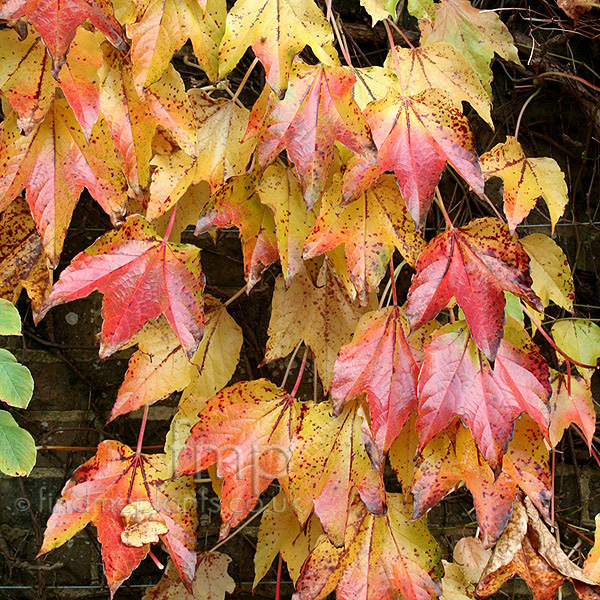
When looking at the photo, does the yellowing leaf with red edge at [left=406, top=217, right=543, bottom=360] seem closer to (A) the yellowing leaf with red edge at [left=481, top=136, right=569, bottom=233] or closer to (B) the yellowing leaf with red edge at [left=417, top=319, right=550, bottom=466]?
(B) the yellowing leaf with red edge at [left=417, top=319, right=550, bottom=466]

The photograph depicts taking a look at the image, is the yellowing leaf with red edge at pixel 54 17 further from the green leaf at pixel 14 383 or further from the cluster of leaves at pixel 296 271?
the green leaf at pixel 14 383

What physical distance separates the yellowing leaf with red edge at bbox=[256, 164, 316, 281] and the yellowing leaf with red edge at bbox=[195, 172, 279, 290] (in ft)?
0.09

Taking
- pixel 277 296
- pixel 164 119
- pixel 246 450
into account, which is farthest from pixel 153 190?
pixel 246 450

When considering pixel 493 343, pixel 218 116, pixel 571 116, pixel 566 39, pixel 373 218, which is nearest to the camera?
pixel 493 343

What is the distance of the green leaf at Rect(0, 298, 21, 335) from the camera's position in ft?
2.51

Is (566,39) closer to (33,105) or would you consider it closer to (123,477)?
(33,105)

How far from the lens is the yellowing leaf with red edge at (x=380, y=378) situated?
0.79m

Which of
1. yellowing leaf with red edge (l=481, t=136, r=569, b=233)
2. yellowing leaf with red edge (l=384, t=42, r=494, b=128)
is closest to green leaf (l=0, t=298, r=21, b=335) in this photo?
yellowing leaf with red edge (l=384, t=42, r=494, b=128)

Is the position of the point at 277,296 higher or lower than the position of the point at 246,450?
higher

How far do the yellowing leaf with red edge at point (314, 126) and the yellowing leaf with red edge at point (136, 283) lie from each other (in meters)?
0.19

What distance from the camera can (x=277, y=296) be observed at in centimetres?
96

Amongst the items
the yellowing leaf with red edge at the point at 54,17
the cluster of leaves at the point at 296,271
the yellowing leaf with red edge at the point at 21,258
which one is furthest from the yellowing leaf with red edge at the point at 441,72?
the yellowing leaf with red edge at the point at 21,258

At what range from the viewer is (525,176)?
3.23 feet

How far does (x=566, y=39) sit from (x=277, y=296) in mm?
989
